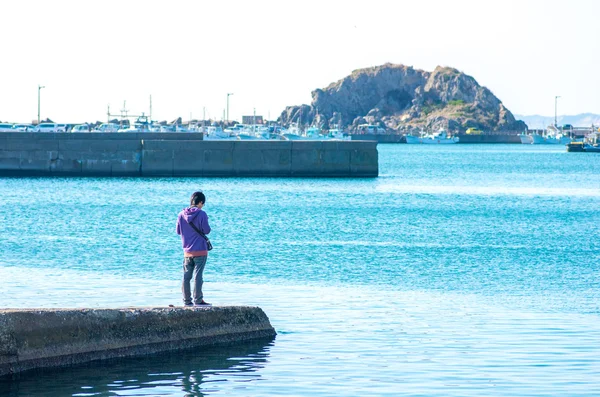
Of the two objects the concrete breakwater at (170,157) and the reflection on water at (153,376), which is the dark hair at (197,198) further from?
the concrete breakwater at (170,157)

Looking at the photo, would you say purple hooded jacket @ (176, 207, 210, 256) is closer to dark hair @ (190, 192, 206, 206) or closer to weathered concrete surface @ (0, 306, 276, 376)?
dark hair @ (190, 192, 206, 206)

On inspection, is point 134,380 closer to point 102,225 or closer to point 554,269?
point 554,269

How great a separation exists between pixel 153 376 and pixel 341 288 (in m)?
8.20

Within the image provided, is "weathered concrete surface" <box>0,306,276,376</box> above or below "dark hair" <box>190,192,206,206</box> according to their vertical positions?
below

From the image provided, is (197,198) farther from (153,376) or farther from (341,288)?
(341,288)

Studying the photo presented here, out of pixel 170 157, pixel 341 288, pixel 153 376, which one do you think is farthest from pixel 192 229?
pixel 170 157

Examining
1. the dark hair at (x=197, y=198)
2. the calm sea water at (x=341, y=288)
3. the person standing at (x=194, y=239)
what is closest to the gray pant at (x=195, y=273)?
the person standing at (x=194, y=239)

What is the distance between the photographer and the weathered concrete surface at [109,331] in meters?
12.2

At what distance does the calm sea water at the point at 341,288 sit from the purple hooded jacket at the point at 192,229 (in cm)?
130

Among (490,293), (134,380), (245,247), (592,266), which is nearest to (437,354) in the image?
(134,380)

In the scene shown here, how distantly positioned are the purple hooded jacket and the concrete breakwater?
4646 cm

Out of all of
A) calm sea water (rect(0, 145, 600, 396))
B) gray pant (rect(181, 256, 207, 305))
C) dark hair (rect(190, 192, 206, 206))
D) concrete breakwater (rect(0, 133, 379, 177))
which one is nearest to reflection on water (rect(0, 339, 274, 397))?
calm sea water (rect(0, 145, 600, 396))

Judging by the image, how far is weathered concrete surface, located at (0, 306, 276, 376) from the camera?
12.2m

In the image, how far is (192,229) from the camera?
14.0 m
